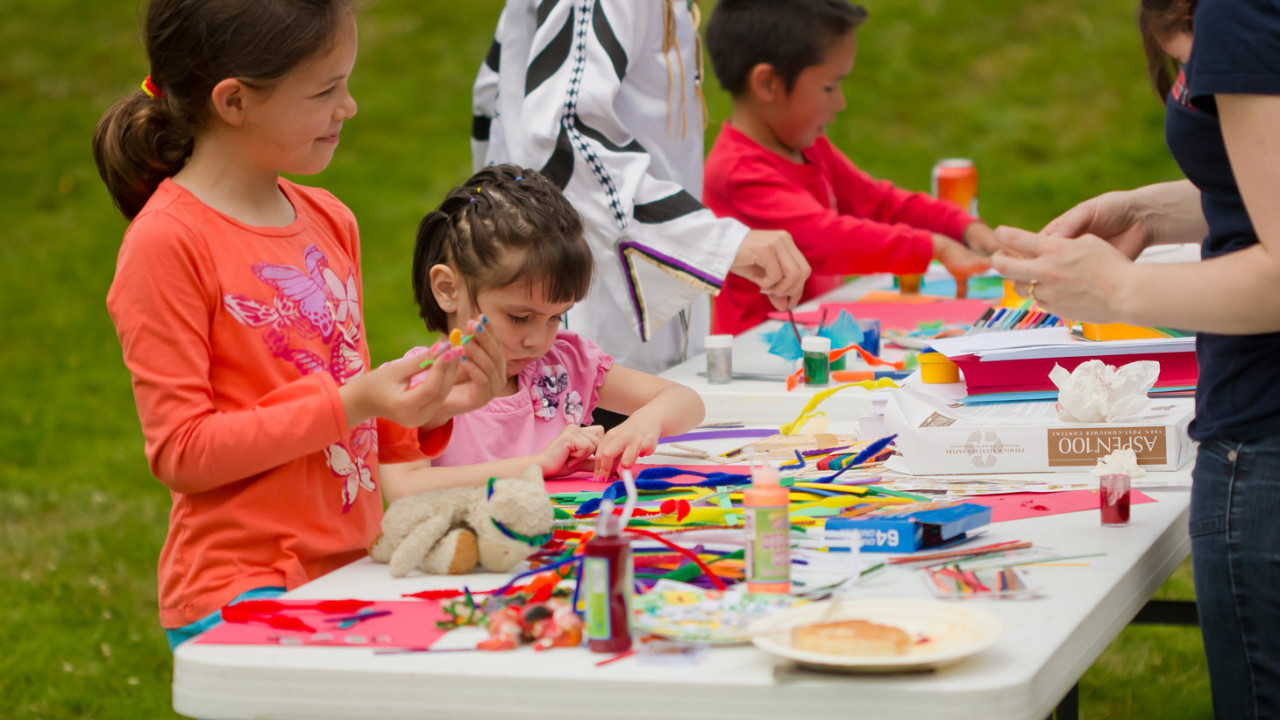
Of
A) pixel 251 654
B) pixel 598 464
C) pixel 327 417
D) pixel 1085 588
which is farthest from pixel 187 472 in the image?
pixel 1085 588

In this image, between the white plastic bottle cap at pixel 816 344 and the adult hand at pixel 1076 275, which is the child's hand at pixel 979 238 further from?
the adult hand at pixel 1076 275

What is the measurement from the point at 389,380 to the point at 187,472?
28 cm

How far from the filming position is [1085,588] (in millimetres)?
1481

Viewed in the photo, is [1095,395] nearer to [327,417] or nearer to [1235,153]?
[1235,153]

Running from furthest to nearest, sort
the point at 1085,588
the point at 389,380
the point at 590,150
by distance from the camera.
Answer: the point at 590,150 < the point at 389,380 < the point at 1085,588

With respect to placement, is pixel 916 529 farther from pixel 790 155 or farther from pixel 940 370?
pixel 790 155

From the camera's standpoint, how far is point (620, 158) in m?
2.59

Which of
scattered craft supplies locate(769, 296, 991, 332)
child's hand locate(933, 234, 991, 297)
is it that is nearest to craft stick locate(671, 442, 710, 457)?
scattered craft supplies locate(769, 296, 991, 332)

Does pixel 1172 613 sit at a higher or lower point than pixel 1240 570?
lower

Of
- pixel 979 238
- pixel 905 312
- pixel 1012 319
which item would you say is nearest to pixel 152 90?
pixel 1012 319

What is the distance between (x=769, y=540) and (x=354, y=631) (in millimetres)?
467

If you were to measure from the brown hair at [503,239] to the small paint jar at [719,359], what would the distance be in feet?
1.80

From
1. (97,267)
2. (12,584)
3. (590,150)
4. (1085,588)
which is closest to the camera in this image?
(1085,588)

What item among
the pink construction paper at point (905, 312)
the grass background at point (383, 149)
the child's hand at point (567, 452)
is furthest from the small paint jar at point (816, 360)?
the grass background at point (383, 149)
